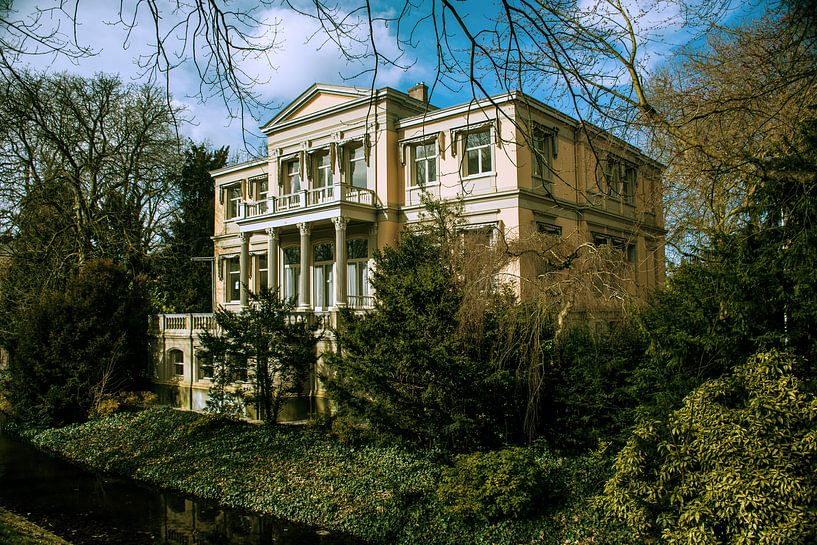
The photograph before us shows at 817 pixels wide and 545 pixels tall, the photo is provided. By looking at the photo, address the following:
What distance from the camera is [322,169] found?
86.2ft

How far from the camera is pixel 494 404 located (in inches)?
496

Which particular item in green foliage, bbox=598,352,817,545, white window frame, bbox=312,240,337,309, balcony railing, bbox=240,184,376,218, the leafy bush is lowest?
the leafy bush

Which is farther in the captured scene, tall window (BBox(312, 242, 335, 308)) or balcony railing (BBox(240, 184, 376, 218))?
tall window (BBox(312, 242, 335, 308))

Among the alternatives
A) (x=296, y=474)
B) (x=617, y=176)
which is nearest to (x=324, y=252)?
(x=296, y=474)

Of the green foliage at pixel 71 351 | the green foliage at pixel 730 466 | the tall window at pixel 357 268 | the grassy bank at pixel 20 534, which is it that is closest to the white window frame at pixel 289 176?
the tall window at pixel 357 268

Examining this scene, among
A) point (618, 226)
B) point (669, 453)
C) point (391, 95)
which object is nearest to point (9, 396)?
point (391, 95)

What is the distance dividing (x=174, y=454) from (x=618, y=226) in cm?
1860

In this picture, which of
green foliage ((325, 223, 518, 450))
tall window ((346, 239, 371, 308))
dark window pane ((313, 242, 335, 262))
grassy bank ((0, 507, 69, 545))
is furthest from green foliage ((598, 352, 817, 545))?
dark window pane ((313, 242, 335, 262))

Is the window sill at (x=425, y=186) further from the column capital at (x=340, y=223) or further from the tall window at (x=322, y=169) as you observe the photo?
the tall window at (x=322, y=169)

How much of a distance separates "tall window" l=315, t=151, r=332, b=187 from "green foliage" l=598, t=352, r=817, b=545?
1956 cm

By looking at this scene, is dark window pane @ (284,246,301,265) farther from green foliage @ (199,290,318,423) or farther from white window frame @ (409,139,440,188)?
green foliage @ (199,290,318,423)

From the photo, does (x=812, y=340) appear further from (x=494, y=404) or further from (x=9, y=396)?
(x=9, y=396)

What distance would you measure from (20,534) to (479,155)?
1755 centimetres

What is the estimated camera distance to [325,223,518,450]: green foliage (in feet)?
40.5
